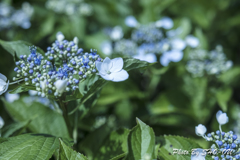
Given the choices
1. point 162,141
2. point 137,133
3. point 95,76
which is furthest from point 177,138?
point 95,76

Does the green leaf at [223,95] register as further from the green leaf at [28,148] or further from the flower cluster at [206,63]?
the green leaf at [28,148]

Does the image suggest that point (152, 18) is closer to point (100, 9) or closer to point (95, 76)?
point (100, 9)

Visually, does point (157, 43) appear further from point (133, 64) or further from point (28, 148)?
point (28, 148)

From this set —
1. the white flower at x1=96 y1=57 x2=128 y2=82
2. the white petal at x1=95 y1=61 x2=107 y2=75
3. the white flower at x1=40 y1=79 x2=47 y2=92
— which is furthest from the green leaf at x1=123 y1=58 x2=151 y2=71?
the white flower at x1=40 y1=79 x2=47 y2=92

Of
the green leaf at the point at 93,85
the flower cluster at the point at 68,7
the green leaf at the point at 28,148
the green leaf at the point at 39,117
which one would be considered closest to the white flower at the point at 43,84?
the green leaf at the point at 93,85

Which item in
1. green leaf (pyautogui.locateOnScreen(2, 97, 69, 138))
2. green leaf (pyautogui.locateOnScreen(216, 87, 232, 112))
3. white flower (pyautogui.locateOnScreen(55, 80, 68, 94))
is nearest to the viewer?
white flower (pyautogui.locateOnScreen(55, 80, 68, 94))

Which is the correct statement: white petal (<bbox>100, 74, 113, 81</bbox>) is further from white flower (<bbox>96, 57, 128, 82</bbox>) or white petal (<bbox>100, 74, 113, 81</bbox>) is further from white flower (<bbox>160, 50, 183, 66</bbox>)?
white flower (<bbox>160, 50, 183, 66</bbox>)

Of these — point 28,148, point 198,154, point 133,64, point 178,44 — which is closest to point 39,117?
point 28,148
